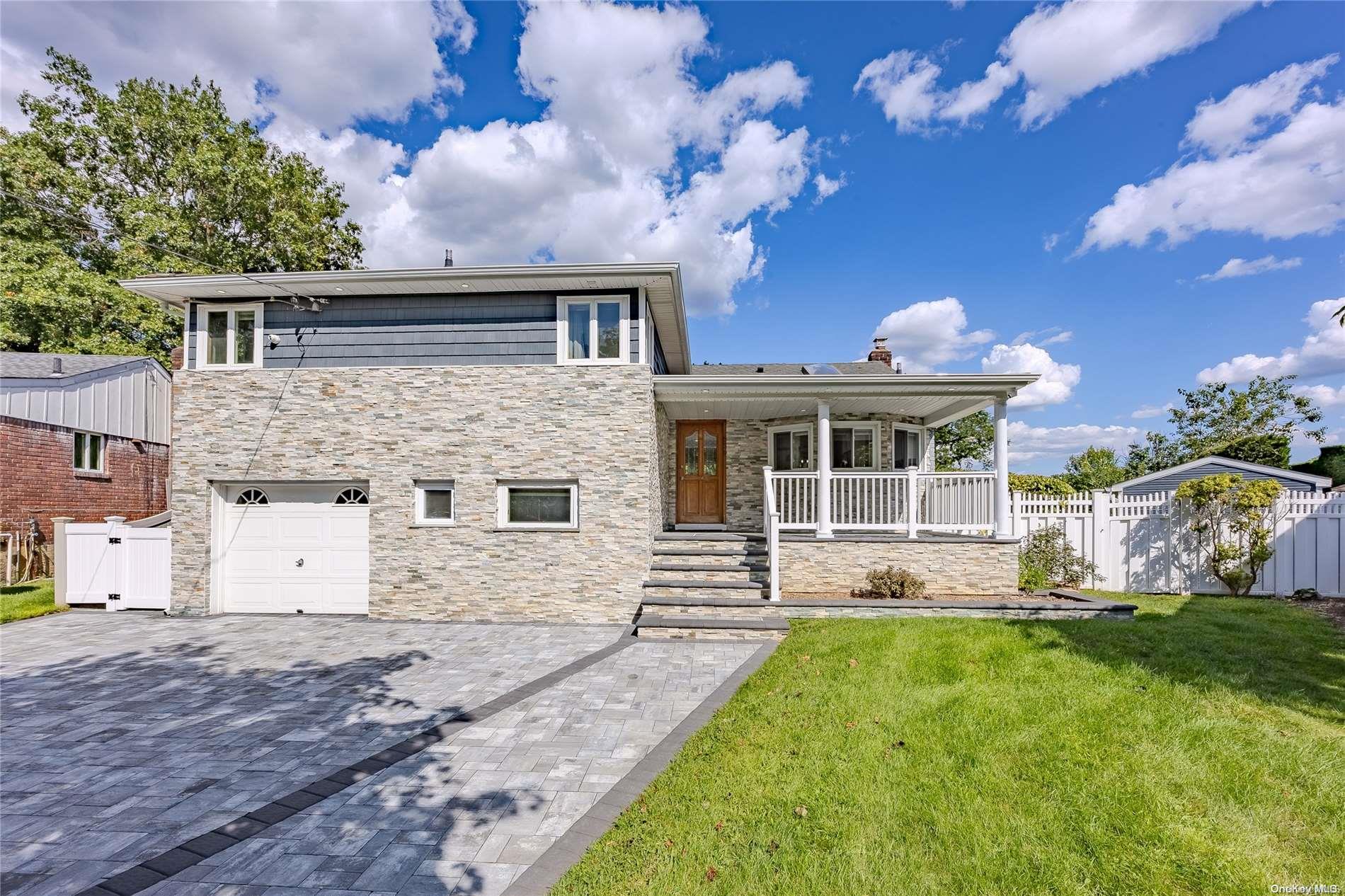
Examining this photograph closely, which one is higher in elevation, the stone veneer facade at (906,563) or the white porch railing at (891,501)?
the white porch railing at (891,501)

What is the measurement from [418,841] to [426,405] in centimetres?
703

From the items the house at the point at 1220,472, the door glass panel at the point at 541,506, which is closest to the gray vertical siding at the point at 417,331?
the door glass panel at the point at 541,506

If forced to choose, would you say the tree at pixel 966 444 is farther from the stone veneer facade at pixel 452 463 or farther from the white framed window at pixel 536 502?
the white framed window at pixel 536 502

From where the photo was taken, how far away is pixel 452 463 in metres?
8.86

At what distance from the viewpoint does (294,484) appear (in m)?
9.20

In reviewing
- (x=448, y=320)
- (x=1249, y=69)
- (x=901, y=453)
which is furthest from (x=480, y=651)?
(x=1249, y=69)

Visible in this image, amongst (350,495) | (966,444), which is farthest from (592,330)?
(966,444)

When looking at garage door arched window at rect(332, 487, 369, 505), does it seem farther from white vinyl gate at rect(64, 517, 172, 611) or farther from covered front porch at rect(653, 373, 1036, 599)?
covered front porch at rect(653, 373, 1036, 599)

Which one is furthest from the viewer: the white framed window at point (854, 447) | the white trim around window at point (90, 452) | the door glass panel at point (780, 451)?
the white trim around window at point (90, 452)

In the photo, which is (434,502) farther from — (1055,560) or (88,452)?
(88,452)

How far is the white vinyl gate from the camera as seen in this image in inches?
367

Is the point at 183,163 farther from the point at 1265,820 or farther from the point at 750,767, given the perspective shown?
the point at 1265,820

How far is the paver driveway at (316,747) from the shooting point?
3.05m

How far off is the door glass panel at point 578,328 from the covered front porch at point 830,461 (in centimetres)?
146
